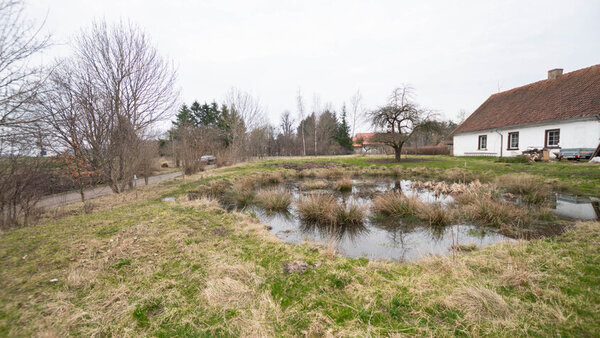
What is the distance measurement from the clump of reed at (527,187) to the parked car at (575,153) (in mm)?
8644

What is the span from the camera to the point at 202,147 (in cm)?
1639

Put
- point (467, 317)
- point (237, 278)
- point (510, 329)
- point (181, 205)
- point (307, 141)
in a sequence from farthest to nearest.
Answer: point (307, 141) → point (181, 205) → point (237, 278) → point (467, 317) → point (510, 329)

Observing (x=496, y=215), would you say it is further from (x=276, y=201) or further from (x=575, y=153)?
(x=575, y=153)

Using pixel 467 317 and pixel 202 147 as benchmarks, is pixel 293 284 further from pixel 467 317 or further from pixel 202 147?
pixel 202 147

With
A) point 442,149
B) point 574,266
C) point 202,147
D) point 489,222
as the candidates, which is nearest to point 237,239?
point 574,266

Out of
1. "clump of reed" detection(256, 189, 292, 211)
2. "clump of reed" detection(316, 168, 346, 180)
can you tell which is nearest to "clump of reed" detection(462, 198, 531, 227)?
"clump of reed" detection(256, 189, 292, 211)

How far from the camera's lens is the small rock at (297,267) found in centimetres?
305

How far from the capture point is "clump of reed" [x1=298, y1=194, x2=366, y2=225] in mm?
5652

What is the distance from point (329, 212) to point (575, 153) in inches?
688

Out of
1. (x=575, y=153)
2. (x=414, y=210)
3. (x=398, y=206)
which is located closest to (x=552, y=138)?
(x=575, y=153)

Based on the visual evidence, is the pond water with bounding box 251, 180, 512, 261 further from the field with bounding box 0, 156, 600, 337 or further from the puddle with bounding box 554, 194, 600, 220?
the puddle with bounding box 554, 194, 600, 220

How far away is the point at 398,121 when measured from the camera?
17812 millimetres

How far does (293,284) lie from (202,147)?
15621 mm

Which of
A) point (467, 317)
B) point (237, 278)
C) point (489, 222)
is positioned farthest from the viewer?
point (489, 222)
